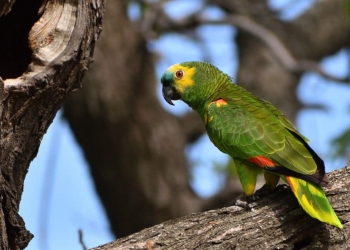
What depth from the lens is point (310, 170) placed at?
332 centimetres

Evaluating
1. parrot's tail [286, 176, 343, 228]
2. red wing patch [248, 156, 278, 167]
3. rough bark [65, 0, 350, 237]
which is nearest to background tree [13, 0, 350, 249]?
rough bark [65, 0, 350, 237]

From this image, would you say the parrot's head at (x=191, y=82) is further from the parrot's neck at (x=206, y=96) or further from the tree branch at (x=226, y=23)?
the tree branch at (x=226, y=23)

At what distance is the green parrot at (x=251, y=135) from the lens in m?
3.27

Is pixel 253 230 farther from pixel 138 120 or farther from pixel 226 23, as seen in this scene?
pixel 226 23

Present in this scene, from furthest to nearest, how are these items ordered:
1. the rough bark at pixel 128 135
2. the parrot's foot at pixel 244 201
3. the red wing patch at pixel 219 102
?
1. the rough bark at pixel 128 135
2. the red wing patch at pixel 219 102
3. the parrot's foot at pixel 244 201

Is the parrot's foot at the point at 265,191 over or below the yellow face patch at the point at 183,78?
below

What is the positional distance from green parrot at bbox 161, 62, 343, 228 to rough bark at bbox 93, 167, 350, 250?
10 centimetres

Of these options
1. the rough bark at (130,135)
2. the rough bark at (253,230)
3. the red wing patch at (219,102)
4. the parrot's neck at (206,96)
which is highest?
the rough bark at (130,135)

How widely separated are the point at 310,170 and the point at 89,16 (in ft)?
4.65

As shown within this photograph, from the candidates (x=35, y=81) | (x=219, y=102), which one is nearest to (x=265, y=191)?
(x=219, y=102)

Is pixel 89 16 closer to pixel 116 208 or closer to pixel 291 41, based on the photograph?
pixel 116 208

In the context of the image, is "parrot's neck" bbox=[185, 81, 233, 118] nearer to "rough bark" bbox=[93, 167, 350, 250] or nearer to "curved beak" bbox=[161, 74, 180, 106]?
"curved beak" bbox=[161, 74, 180, 106]

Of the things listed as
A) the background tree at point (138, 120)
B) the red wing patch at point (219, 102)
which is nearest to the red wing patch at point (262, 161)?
the red wing patch at point (219, 102)

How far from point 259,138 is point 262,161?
19cm
